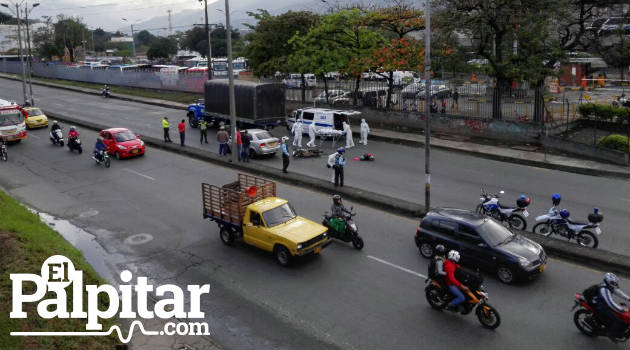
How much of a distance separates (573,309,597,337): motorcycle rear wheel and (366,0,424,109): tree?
79.3ft

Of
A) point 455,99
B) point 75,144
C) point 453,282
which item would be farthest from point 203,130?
point 453,282

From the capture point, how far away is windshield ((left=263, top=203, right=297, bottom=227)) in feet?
47.0

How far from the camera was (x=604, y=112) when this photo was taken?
29031mm

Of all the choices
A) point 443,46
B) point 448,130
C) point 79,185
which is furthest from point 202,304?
point 443,46

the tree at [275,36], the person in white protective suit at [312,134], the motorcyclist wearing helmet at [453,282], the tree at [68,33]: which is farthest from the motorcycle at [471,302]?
Result: the tree at [68,33]

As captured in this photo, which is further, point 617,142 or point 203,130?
point 203,130

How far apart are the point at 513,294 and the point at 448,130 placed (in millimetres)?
20840

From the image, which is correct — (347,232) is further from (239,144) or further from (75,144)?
(75,144)

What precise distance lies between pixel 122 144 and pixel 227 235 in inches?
555

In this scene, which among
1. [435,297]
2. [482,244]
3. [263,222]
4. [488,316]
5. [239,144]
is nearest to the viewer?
[488,316]

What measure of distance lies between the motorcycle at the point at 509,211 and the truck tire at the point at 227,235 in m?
7.66

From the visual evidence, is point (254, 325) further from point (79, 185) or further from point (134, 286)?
point (79, 185)

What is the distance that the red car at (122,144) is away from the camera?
1067 inches

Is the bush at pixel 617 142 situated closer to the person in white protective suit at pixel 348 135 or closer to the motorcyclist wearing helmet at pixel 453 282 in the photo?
the person in white protective suit at pixel 348 135
